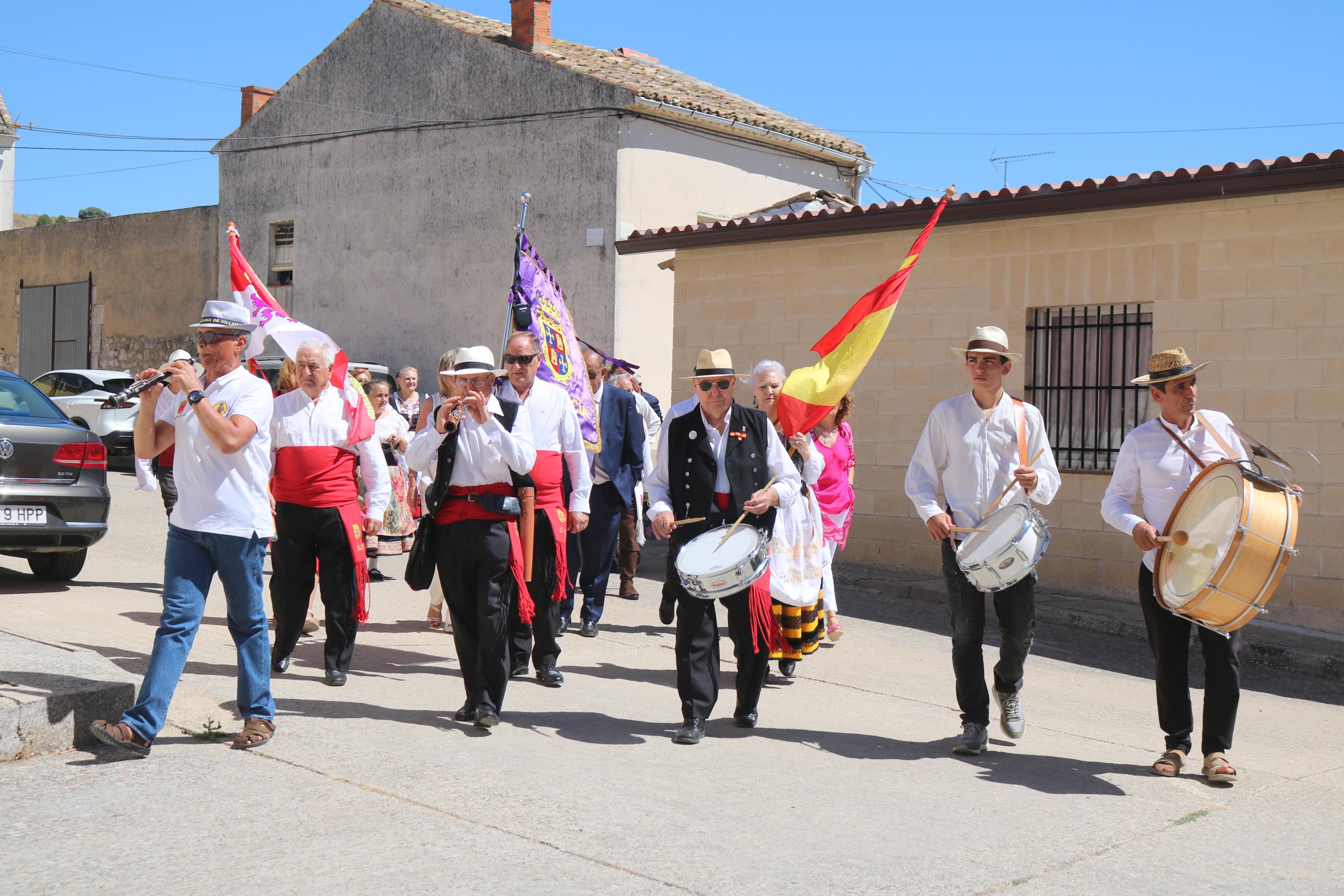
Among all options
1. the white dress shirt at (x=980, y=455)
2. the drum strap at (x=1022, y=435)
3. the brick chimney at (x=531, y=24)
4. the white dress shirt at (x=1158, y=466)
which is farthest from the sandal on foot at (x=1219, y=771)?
the brick chimney at (x=531, y=24)

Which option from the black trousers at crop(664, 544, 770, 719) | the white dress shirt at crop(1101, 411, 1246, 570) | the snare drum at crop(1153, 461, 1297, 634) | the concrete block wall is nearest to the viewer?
the snare drum at crop(1153, 461, 1297, 634)

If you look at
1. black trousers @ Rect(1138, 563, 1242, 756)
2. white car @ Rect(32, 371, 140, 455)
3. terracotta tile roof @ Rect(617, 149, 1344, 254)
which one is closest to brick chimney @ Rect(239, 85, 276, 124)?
white car @ Rect(32, 371, 140, 455)

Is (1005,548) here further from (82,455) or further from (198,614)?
(82,455)

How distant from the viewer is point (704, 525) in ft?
20.1

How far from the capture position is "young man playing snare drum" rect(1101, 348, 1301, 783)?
5.59 metres

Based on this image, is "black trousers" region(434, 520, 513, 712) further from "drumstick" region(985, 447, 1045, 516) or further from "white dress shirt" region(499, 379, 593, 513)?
"drumstick" region(985, 447, 1045, 516)

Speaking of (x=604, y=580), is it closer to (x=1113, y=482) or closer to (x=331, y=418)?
(x=331, y=418)

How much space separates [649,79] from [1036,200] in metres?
11.1

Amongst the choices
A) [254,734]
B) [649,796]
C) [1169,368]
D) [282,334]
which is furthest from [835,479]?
[254,734]

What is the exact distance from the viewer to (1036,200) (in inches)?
437

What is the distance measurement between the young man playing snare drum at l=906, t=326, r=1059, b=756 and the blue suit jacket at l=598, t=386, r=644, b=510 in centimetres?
332

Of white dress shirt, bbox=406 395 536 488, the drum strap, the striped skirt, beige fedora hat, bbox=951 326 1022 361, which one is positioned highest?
beige fedora hat, bbox=951 326 1022 361

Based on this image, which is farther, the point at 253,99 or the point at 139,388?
the point at 253,99

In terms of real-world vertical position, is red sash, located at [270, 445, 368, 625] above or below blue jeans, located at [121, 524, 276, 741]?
above
